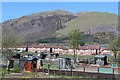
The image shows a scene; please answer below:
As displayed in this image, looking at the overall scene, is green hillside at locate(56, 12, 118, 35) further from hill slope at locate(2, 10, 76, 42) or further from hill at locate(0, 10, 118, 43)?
hill slope at locate(2, 10, 76, 42)

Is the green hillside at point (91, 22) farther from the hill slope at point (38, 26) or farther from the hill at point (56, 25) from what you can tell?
the hill slope at point (38, 26)

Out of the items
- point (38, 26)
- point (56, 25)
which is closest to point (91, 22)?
point (56, 25)

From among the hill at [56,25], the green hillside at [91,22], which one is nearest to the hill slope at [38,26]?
the hill at [56,25]

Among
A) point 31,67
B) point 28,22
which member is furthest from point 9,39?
point 28,22

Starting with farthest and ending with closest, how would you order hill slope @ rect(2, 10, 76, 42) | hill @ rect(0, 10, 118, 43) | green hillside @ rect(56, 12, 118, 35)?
hill slope @ rect(2, 10, 76, 42) < green hillside @ rect(56, 12, 118, 35) < hill @ rect(0, 10, 118, 43)

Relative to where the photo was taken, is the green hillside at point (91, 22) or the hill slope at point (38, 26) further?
the hill slope at point (38, 26)

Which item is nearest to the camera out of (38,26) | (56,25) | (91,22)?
(56,25)

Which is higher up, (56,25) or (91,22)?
(91,22)

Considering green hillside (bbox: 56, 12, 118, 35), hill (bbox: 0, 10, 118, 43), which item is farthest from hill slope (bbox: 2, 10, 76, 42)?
green hillside (bbox: 56, 12, 118, 35)

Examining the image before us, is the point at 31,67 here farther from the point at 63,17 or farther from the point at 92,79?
the point at 63,17

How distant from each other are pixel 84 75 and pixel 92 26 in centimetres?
11529

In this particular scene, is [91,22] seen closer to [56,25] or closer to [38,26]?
[56,25]

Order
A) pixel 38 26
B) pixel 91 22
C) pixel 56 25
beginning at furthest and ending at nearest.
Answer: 1. pixel 38 26
2. pixel 91 22
3. pixel 56 25

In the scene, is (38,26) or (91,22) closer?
(91,22)
